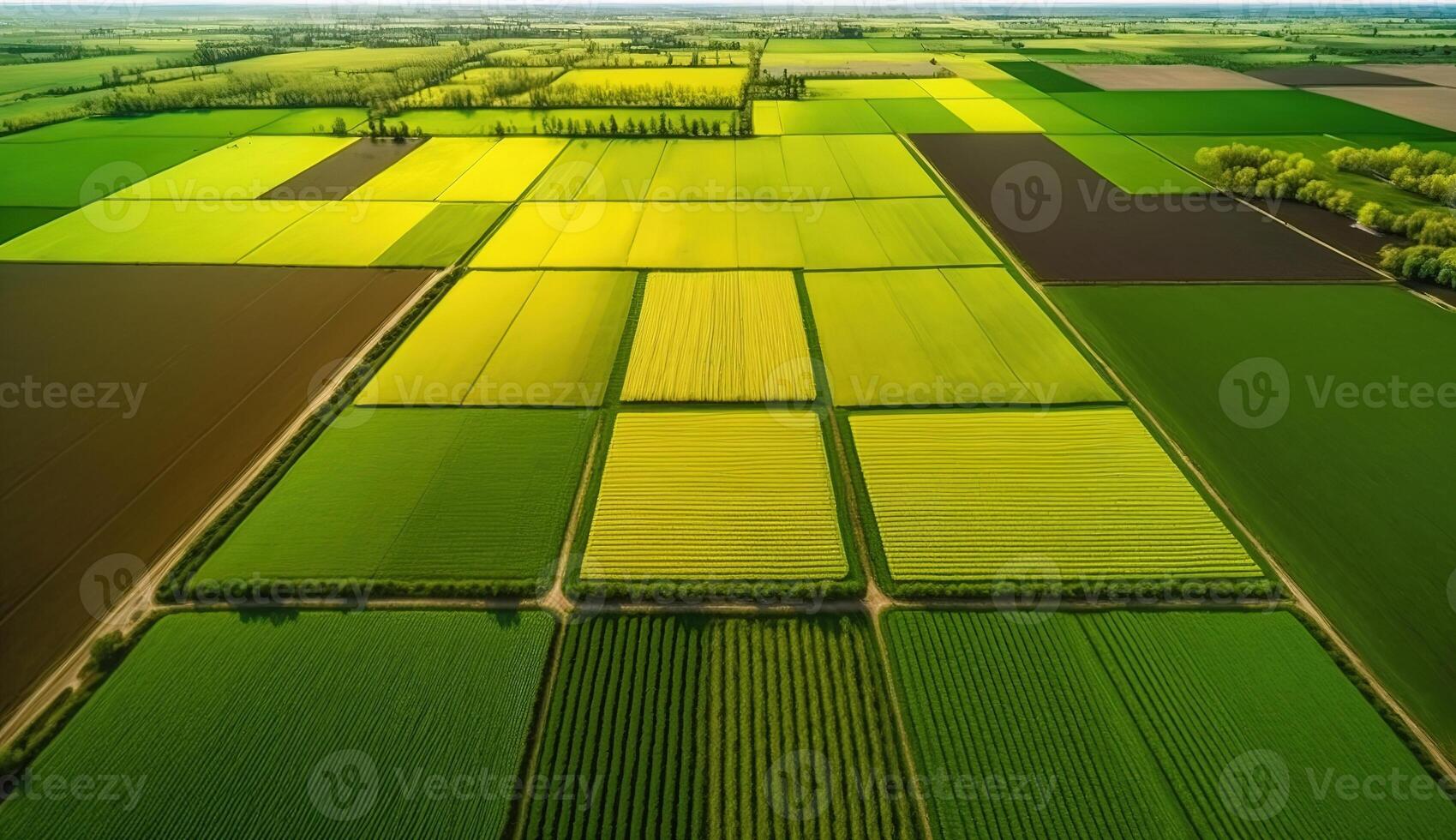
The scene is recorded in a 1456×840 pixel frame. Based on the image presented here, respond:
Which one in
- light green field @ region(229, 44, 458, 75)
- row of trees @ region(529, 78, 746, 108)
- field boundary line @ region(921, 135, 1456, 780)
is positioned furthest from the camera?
light green field @ region(229, 44, 458, 75)

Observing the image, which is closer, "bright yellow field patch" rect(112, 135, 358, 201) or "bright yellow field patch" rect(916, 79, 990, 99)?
"bright yellow field patch" rect(112, 135, 358, 201)

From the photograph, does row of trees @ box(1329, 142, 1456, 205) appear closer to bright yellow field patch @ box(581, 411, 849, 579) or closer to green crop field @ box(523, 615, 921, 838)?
bright yellow field patch @ box(581, 411, 849, 579)

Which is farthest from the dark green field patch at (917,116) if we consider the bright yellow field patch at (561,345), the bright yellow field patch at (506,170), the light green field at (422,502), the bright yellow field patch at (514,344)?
the light green field at (422,502)

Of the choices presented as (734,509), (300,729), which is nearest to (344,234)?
(300,729)

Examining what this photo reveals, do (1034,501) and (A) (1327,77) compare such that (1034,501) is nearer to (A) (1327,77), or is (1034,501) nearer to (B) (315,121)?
(B) (315,121)

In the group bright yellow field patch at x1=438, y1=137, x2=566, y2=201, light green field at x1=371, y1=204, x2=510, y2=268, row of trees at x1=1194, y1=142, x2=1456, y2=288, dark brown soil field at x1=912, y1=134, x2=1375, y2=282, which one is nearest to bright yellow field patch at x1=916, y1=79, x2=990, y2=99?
dark brown soil field at x1=912, y1=134, x2=1375, y2=282

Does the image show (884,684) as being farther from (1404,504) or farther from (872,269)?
(872,269)
